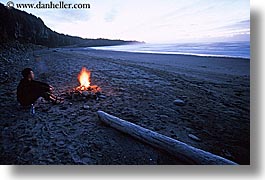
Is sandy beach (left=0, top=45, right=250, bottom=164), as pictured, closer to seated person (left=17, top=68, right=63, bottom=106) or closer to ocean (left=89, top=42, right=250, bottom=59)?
seated person (left=17, top=68, right=63, bottom=106)

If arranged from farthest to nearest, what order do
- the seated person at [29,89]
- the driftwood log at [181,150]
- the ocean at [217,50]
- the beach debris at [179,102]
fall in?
the ocean at [217,50] < the beach debris at [179,102] < the seated person at [29,89] < the driftwood log at [181,150]

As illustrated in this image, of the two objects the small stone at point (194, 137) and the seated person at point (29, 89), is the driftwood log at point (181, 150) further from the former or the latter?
the seated person at point (29, 89)

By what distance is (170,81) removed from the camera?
208 inches

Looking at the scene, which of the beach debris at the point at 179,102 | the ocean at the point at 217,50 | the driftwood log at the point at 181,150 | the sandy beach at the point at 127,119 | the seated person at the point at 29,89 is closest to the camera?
the driftwood log at the point at 181,150

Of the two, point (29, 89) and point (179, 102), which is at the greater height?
point (29, 89)

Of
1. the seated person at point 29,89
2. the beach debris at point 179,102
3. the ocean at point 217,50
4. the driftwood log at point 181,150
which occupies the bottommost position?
the driftwood log at point 181,150

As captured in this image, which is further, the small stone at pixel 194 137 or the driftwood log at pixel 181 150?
the small stone at pixel 194 137

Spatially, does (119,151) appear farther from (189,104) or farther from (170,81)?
(170,81)

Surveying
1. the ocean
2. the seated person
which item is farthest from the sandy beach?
the ocean

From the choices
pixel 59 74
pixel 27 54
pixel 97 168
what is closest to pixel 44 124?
pixel 97 168

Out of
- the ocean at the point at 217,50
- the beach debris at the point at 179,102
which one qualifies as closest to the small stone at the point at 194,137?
the beach debris at the point at 179,102

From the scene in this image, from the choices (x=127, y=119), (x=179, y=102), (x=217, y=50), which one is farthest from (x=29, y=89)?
(x=217, y=50)

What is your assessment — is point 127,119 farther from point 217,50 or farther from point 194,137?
point 217,50

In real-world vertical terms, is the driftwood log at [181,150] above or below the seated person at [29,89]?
below
